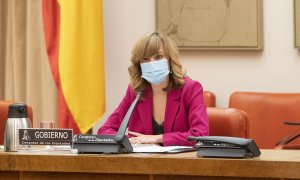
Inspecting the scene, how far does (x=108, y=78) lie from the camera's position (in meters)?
5.77

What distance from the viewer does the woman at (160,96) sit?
379 centimetres

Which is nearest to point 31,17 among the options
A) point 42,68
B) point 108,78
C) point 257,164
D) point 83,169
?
point 42,68

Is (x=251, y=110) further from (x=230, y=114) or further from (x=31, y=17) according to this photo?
(x=31, y=17)

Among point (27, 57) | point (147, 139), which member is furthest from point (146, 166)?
point (27, 57)

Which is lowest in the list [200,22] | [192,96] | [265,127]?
[265,127]

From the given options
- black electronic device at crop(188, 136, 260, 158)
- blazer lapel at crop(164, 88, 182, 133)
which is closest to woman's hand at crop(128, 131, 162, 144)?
blazer lapel at crop(164, 88, 182, 133)

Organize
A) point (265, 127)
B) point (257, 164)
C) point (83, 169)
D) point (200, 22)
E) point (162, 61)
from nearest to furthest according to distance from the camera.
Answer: point (257, 164)
point (83, 169)
point (162, 61)
point (265, 127)
point (200, 22)

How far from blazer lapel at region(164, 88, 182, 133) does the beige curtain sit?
206 cm

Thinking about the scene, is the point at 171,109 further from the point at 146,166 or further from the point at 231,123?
the point at 146,166

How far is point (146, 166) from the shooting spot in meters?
2.79

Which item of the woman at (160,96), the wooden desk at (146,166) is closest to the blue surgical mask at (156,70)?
the woman at (160,96)

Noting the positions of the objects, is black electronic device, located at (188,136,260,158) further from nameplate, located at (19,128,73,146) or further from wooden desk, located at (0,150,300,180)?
nameplate, located at (19,128,73,146)

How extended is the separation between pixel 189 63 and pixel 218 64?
0.77 ft

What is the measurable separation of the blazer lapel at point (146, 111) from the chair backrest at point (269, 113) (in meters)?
1.25
